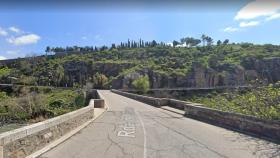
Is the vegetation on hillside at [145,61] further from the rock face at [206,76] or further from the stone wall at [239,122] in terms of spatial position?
the stone wall at [239,122]

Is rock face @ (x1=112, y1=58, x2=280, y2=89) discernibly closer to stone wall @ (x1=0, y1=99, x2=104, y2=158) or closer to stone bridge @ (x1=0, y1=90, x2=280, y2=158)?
stone bridge @ (x1=0, y1=90, x2=280, y2=158)

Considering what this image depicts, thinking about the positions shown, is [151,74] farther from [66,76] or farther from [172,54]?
[172,54]

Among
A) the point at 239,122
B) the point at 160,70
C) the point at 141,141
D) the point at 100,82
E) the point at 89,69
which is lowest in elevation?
the point at 100,82

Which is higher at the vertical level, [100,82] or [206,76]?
[206,76]

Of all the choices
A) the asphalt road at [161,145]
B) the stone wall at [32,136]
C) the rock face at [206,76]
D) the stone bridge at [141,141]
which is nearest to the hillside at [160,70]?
the rock face at [206,76]

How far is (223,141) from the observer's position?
39.4ft

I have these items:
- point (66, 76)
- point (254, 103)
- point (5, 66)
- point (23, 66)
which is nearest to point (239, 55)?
point (66, 76)

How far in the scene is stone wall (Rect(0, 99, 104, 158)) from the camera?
24.2ft

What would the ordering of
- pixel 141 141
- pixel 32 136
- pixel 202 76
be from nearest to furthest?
pixel 32 136 < pixel 141 141 < pixel 202 76

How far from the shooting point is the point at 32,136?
8.87 meters

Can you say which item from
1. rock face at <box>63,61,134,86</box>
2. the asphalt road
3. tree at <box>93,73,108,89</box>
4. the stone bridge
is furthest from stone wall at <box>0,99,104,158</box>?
rock face at <box>63,61,134,86</box>

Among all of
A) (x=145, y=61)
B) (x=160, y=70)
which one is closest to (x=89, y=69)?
(x=145, y=61)

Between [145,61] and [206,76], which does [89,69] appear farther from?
[206,76]

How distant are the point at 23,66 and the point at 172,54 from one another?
71.1 m
